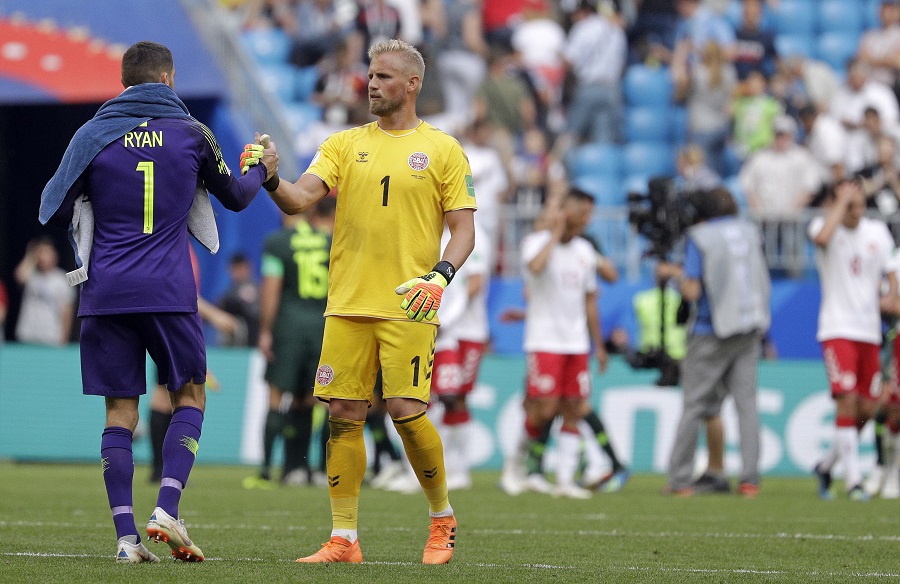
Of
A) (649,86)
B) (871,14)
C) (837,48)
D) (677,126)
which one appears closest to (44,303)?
(649,86)

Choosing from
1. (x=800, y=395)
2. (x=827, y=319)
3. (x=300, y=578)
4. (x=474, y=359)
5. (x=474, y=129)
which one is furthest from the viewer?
(x=474, y=129)

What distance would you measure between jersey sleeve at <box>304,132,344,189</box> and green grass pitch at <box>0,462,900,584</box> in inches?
72.4

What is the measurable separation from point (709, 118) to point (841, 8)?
4.00 meters

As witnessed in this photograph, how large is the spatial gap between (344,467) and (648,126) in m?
15.5

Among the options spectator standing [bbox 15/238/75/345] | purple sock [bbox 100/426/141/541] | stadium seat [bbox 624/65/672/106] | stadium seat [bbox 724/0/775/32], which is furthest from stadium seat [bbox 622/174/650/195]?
purple sock [bbox 100/426/141/541]

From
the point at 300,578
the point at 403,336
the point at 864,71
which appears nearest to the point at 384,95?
the point at 403,336

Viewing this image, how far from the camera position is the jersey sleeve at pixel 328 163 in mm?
7230

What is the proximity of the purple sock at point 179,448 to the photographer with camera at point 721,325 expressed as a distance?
22.2ft

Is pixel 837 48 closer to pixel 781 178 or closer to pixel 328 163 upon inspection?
pixel 781 178

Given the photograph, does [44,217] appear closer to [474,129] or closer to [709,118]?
[474,129]

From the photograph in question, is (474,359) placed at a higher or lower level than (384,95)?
lower

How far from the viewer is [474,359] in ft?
45.2

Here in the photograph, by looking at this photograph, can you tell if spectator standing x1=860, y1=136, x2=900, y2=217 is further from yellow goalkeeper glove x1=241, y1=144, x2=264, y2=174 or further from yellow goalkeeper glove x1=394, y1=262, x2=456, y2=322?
yellow goalkeeper glove x1=241, y1=144, x2=264, y2=174

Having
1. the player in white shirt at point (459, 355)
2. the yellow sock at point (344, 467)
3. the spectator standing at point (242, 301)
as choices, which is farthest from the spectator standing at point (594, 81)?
the yellow sock at point (344, 467)
